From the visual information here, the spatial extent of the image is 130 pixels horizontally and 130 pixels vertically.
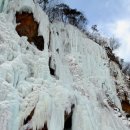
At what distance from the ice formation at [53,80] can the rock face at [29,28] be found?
7.8 inches

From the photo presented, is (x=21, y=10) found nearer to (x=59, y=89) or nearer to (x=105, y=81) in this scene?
(x=59, y=89)

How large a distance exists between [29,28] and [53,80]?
2720 millimetres

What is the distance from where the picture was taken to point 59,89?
468 inches

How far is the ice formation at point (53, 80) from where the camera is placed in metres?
10.4

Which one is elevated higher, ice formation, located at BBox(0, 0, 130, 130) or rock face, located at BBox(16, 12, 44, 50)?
rock face, located at BBox(16, 12, 44, 50)

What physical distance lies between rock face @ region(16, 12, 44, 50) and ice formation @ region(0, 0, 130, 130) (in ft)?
0.65

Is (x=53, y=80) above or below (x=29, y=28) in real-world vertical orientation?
below

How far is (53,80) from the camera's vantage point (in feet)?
41.3

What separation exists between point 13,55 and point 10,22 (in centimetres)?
227

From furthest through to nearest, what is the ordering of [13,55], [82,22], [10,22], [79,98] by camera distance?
[82,22] → [10,22] → [79,98] → [13,55]

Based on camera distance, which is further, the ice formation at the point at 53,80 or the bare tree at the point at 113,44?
the bare tree at the point at 113,44

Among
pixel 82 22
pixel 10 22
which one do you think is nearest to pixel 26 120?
pixel 10 22

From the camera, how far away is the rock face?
13.9 m

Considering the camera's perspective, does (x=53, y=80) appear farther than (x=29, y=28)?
No
